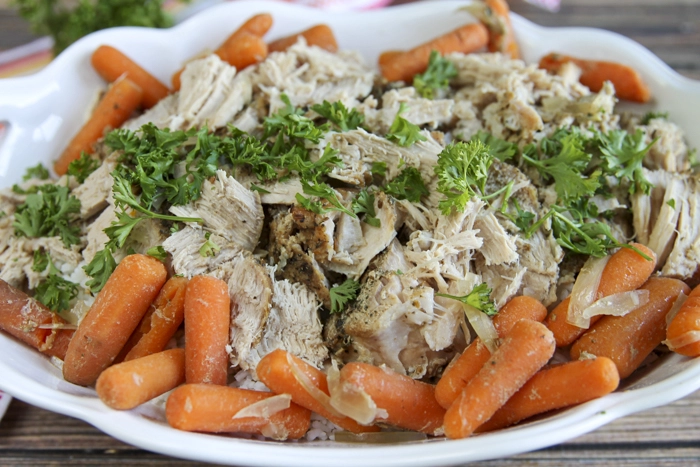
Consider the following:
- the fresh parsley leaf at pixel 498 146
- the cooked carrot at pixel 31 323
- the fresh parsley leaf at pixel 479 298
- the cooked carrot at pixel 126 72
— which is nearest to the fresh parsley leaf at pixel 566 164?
the fresh parsley leaf at pixel 498 146

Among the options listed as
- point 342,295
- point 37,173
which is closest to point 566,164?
point 342,295

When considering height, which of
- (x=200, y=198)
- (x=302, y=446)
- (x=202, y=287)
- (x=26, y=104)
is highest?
(x=26, y=104)

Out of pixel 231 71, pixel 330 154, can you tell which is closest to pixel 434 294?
pixel 330 154

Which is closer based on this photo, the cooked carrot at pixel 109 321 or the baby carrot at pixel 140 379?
the baby carrot at pixel 140 379

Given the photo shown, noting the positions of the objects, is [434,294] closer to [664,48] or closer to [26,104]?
[26,104]

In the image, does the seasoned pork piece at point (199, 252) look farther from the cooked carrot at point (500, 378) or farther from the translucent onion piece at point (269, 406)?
the cooked carrot at point (500, 378)

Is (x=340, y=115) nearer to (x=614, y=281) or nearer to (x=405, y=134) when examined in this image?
(x=405, y=134)

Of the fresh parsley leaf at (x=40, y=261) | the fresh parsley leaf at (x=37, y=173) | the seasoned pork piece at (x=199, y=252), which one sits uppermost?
the fresh parsley leaf at (x=37, y=173)
